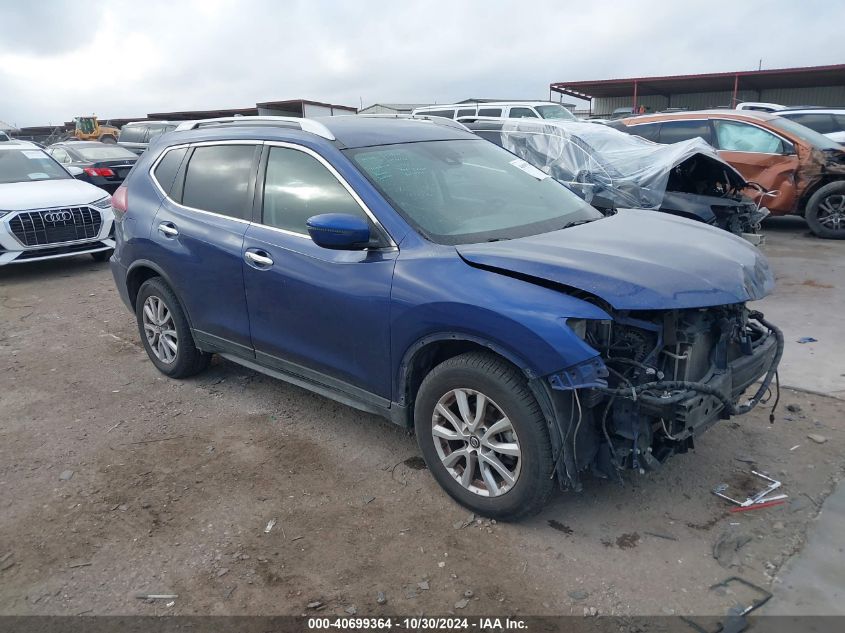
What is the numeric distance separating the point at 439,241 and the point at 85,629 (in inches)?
90.1

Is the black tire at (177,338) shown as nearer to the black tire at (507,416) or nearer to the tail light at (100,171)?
the black tire at (507,416)

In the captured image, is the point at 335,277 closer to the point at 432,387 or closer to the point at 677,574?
the point at 432,387

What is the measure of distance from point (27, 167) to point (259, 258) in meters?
7.38

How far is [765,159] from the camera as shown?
9383 mm

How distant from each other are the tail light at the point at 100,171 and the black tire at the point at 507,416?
11162 mm

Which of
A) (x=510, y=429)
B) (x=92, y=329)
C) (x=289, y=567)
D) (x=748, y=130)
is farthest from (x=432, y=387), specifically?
(x=748, y=130)

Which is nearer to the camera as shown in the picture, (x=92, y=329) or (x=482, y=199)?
(x=482, y=199)

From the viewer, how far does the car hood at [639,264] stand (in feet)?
9.40

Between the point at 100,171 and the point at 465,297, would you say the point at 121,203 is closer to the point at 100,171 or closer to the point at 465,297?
the point at 465,297

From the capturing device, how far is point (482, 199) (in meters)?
3.87

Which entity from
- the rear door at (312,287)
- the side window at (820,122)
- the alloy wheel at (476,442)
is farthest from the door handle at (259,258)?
the side window at (820,122)

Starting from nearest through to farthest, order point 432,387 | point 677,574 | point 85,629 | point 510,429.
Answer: point 85,629, point 677,574, point 510,429, point 432,387

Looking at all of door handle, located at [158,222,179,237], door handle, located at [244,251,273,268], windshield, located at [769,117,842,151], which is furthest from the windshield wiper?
windshield, located at [769,117,842,151]

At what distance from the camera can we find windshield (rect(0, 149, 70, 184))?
30.0ft
